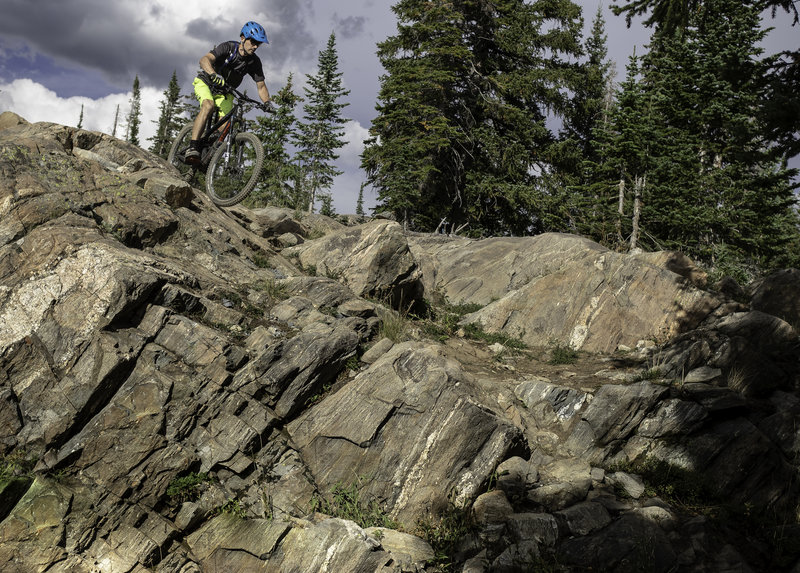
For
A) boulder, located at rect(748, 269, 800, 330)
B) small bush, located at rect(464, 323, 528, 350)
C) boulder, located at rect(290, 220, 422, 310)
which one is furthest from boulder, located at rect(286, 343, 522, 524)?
boulder, located at rect(748, 269, 800, 330)

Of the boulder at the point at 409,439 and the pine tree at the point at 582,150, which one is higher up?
the pine tree at the point at 582,150

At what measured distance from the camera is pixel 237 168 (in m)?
10.5

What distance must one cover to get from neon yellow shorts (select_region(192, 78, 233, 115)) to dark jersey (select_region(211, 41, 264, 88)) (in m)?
0.32

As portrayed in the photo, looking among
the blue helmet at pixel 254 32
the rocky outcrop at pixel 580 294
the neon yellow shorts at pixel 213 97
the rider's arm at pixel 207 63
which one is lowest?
the rocky outcrop at pixel 580 294

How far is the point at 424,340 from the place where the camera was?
34.8 ft

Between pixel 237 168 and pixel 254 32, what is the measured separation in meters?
2.72

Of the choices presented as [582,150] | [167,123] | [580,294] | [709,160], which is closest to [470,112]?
[582,150]

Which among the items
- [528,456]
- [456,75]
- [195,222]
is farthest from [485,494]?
[456,75]

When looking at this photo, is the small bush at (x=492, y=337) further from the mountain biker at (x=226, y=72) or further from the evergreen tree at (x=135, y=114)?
the evergreen tree at (x=135, y=114)

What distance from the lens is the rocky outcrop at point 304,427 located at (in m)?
5.79

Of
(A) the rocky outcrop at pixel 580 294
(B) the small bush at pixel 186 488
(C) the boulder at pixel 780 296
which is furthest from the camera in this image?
(A) the rocky outcrop at pixel 580 294

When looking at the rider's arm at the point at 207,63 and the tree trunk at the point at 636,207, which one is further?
the tree trunk at the point at 636,207

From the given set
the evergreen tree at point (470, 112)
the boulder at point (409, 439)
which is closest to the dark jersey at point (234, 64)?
the boulder at point (409, 439)

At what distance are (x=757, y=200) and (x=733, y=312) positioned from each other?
11475mm
